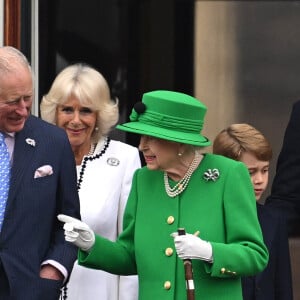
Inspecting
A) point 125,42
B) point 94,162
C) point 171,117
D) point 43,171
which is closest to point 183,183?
point 171,117

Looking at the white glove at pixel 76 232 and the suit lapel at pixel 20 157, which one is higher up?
the suit lapel at pixel 20 157

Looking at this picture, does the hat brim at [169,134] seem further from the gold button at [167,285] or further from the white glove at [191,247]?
the gold button at [167,285]

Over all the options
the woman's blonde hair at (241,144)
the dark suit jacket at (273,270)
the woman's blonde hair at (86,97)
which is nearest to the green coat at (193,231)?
the dark suit jacket at (273,270)

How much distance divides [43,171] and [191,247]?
66cm

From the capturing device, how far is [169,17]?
8625 millimetres

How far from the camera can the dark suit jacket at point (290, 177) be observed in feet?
20.9

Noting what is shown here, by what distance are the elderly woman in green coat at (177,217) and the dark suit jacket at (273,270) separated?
1.55 ft

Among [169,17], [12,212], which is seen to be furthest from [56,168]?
[169,17]

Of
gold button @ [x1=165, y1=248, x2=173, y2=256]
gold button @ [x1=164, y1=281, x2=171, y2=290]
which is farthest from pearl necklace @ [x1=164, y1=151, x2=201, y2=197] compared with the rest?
gold button @ [x1=164, y1=281, x2=171, y2=290]

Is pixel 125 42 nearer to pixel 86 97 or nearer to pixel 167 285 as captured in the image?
pixel 86 97

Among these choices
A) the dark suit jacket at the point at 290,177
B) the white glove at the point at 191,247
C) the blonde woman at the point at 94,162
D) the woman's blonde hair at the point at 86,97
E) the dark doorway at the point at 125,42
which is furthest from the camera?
the dark doorway at the point at 125,42

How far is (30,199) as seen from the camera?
524cm

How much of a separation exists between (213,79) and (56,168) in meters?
3.51

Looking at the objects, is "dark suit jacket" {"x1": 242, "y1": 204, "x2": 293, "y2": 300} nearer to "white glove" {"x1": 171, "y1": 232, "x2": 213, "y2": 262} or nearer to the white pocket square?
"white glove" {"x1": 171, "y1": 232, "x2": 213, "y2": 262}
